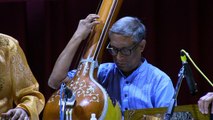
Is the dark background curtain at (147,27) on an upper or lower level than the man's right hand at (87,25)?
lower

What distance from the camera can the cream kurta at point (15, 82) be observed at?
2242mm

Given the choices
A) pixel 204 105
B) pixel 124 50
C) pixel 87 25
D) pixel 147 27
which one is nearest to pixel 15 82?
pixel 87 25

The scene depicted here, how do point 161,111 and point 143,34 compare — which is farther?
point 143,34

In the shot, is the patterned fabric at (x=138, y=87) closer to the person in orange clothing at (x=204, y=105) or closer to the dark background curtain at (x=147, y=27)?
the person in orange clothing at (x=204, y=105)

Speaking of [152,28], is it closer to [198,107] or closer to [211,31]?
[211,31]

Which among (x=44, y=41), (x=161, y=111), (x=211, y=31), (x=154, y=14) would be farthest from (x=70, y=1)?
(x=161, y=111)

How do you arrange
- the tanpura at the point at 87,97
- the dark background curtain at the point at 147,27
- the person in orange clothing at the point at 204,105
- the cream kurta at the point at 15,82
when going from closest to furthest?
the person in orange clothing at the point at 204,105
the tanpura at the point at 87,97
the cream kurta at the point at 15,82
the dark background curtain at the point at 147,27

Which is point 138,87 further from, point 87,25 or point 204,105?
point 204,105

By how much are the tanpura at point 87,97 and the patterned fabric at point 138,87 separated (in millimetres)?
273

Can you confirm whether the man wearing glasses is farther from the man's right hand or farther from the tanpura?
the tanpura

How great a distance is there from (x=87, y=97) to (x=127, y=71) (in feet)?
2.21

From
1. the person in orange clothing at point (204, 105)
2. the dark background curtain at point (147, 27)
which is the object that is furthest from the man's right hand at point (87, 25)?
the dark background curtain at point (147, 27)

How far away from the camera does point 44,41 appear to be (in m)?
3.78

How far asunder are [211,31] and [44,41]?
124 centimetres
